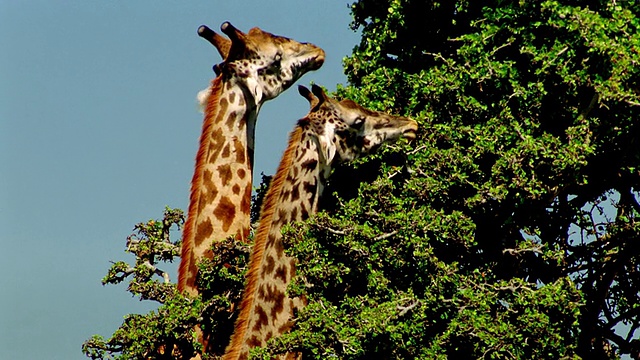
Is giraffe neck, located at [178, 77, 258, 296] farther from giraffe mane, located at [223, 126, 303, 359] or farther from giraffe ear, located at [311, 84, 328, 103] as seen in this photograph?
giraffe ear, located at [311, 84, 328, 103]

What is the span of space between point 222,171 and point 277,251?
2.07 meters

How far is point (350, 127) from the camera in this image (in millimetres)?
15539

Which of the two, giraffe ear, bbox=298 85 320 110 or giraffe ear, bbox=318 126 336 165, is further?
giraffe ear, bbox=298 85 320 110

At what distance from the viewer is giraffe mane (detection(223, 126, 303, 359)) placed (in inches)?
552

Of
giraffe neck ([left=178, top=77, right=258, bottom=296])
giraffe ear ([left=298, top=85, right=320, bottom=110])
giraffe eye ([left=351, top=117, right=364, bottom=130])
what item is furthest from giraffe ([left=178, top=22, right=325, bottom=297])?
giraffe eye ([left=351, top=117, right=364, bottom=130])

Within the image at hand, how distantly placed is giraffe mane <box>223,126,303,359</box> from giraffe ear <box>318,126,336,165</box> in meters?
0.31

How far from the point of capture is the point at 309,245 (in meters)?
13.9

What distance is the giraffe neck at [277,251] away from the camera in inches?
554

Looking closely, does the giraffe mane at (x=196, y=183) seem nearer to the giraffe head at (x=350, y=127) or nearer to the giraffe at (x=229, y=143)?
the giraffe at (x=229, y=143)

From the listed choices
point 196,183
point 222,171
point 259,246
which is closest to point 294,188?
point 259,246

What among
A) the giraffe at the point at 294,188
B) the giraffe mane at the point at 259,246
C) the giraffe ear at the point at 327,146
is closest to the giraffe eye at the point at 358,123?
the giraffe at the point at 294,188

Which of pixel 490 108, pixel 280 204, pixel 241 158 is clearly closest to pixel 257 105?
pixel 241 158

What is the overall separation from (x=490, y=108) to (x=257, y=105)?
305 cm

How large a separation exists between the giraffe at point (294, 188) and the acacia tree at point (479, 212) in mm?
307
